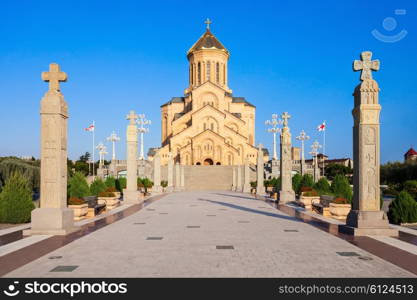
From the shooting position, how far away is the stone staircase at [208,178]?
4666 cm

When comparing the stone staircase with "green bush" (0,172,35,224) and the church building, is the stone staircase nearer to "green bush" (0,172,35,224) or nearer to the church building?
the church building

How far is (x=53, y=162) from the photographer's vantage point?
10586 mm

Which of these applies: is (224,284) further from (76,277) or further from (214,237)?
(214,237)

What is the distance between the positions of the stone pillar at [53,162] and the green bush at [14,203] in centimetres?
281

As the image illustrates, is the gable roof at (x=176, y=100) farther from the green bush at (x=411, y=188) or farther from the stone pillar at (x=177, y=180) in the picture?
the green bush at (x=411, y=188)

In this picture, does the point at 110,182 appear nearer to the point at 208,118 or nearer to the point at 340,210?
the point at 340,210

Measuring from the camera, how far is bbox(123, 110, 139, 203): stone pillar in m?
21.3

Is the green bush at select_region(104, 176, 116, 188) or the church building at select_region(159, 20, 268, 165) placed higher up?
the church building at select_region(159, 20, 268, 165)

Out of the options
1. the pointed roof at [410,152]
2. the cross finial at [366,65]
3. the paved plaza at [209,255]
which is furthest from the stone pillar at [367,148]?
the pointed roof at [410,152]

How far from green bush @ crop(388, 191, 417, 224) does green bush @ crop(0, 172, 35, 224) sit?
11.6 metres

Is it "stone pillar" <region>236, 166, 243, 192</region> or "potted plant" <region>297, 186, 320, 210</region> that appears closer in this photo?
"potted plant" <region>297, 186, 320, 210</region>

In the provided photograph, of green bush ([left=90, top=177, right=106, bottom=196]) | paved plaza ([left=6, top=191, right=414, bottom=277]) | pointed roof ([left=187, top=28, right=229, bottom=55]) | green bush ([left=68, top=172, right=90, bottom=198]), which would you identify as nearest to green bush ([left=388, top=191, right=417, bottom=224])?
paved plaza ([left=6, top=191, right=414, bottom=277])

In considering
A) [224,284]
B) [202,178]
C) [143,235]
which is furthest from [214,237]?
[202,178]

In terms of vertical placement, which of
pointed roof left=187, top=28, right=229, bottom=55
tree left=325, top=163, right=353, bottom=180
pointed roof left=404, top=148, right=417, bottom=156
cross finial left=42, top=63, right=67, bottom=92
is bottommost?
tree left=325, top=163, right=353, bottom=180
